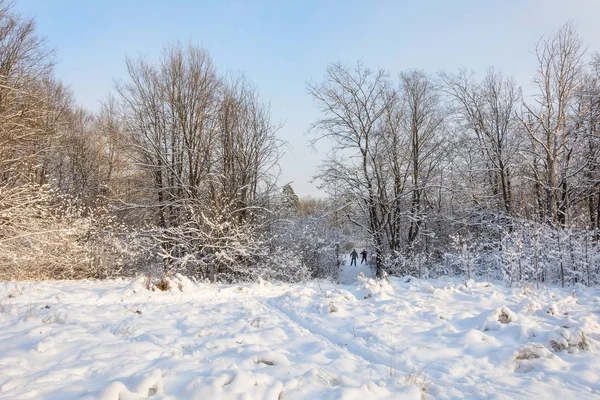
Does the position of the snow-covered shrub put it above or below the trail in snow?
above

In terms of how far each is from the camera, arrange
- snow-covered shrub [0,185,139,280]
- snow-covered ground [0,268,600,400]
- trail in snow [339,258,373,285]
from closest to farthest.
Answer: snow-covered ground [0,268,600,400], snow-covered shrub [0,185,139,280], trail in snow [339,258,373,285]

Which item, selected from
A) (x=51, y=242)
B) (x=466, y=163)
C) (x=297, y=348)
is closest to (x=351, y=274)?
(x=466, y=163)

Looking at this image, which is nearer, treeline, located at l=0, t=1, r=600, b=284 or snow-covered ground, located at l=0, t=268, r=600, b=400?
snow-covered ground, located at l=0, t=268, r=600, b=400

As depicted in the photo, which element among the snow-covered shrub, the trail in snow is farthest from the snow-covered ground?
the trail in snow

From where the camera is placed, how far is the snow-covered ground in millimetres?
2850

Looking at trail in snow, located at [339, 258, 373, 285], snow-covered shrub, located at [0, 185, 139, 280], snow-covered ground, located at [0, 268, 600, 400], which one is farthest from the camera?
trail in snow, located at [339, 258, 373, 285]

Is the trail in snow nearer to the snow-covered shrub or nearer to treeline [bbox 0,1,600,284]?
treeline [bbox 0,1,600,284]

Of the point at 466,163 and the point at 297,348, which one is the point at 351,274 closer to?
the point at 466,163

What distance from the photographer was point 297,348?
4.16 meters

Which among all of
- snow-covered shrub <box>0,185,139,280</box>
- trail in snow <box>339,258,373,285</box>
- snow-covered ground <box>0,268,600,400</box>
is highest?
snow-covered shrub <box>0,185,139,280</box>

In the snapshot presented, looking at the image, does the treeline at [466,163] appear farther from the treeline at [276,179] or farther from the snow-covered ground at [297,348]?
the snow-covered ground at [297,348]

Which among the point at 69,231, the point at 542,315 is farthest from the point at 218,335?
the point at 69,231

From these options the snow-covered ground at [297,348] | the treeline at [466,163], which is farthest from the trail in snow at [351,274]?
the snow-covered ground at [297,348]

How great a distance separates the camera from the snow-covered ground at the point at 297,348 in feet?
9.35
